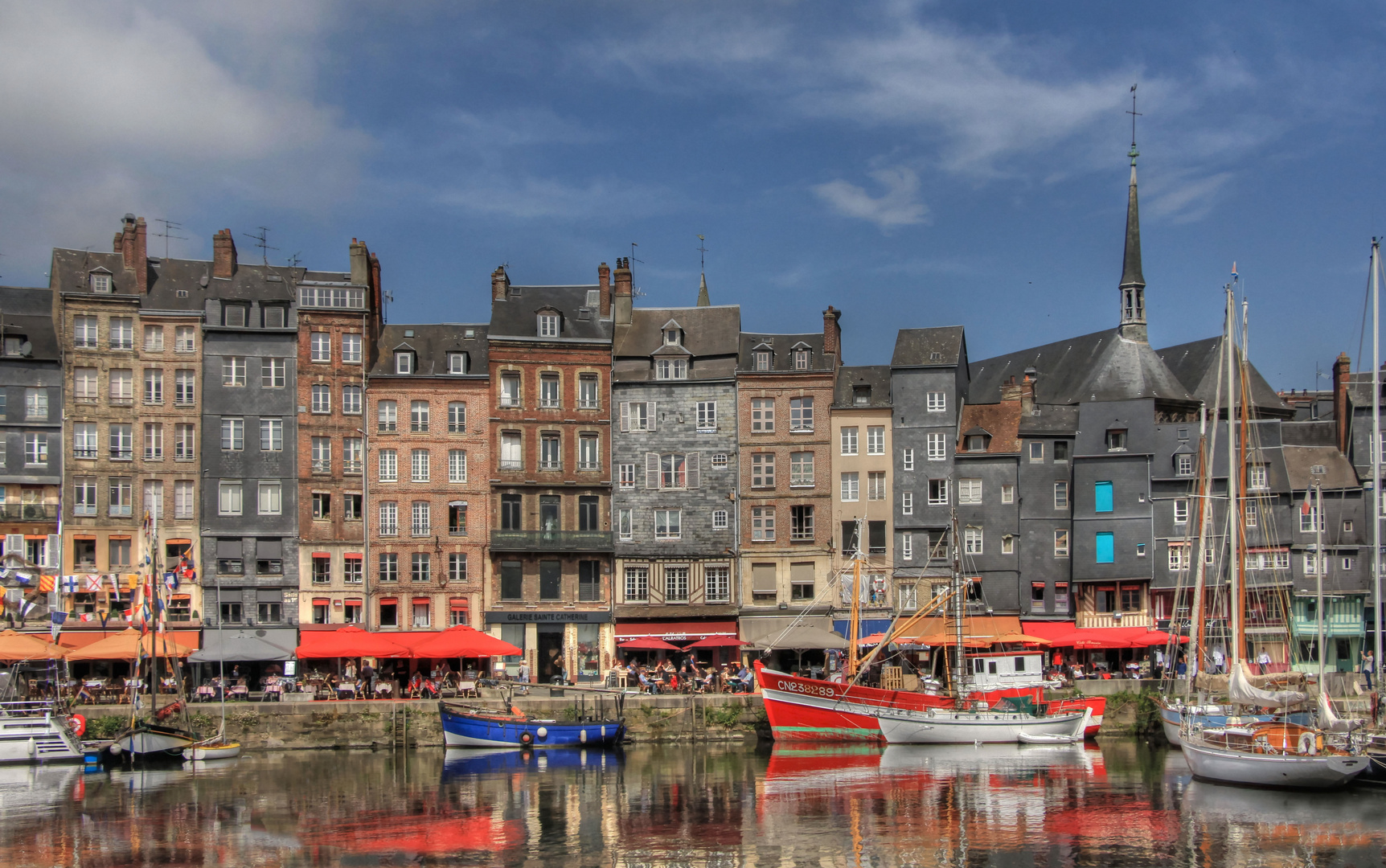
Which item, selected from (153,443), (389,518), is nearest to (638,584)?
(389,518)

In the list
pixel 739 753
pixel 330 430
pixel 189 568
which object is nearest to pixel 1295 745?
pixel 739 753

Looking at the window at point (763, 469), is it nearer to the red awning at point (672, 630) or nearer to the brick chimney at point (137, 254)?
the red awning at point (672, 630)

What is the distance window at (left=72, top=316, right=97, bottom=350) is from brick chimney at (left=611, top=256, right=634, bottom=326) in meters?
22.0

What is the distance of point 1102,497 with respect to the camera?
61.5 m

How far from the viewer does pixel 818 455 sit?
202ft

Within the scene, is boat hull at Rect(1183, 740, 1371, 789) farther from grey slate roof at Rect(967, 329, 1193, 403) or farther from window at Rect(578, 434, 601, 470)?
window at Rect(578, 434, 601, 470)

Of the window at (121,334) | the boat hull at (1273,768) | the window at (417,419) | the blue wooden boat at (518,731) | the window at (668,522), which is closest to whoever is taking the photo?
the boat hull at (1273,768)

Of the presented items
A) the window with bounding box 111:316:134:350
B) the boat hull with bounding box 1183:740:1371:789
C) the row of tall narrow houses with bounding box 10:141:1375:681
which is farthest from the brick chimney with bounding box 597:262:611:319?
the boat hull with bounding box 1183:740:1371:789

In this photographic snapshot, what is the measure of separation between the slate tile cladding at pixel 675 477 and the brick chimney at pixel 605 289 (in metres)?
1.77

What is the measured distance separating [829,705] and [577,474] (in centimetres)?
1636

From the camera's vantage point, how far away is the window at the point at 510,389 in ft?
200

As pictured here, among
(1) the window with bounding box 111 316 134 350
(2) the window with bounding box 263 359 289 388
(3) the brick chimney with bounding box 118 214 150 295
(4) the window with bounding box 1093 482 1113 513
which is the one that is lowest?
(4) the window with bounding box 1093 482 1113 513

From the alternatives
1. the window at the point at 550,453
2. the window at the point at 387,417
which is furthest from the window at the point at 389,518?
the window at the point at 550,453

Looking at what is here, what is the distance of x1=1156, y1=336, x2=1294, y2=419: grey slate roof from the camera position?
69.1 meters
